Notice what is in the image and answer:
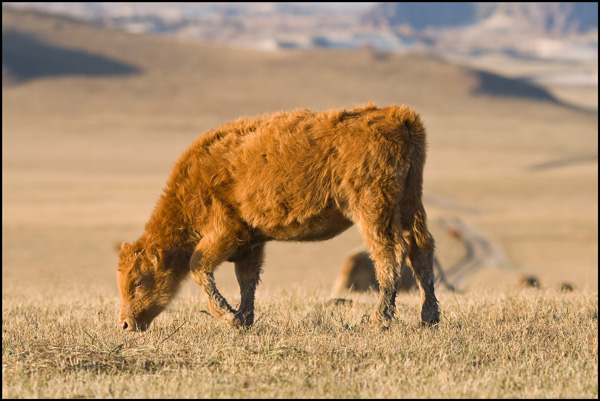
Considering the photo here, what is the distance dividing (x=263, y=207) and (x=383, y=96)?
315ft

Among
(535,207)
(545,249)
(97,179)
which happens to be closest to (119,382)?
(545,249)

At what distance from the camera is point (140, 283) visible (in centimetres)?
705

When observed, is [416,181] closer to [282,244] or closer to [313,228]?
[313,228]

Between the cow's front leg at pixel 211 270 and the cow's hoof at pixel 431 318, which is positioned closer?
the cow's front leg at pixel 211 270

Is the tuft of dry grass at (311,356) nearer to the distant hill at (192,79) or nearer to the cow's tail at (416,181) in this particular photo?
the cow's tail at (416,181)

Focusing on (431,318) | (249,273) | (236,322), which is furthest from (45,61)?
(431,318)

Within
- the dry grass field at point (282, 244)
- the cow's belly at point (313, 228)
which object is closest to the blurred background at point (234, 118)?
the dry grass field at point (282, 244)

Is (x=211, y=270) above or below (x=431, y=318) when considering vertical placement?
above

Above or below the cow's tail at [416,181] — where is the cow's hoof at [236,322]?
below

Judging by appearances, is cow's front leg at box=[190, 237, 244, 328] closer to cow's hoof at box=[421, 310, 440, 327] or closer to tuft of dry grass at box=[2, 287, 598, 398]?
tuft of dry grass at box=[2, 287, 598, 398]

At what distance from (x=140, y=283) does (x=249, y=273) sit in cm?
98

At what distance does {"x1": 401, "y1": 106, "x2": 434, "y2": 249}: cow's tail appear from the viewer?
23.0 feet

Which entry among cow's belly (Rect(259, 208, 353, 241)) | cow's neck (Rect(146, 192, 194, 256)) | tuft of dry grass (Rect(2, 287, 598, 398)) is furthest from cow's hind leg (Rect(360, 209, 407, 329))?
cow's neck (Rect(146, 192, 194, 256))

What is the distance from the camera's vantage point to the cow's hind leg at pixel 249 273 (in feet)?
24.6
